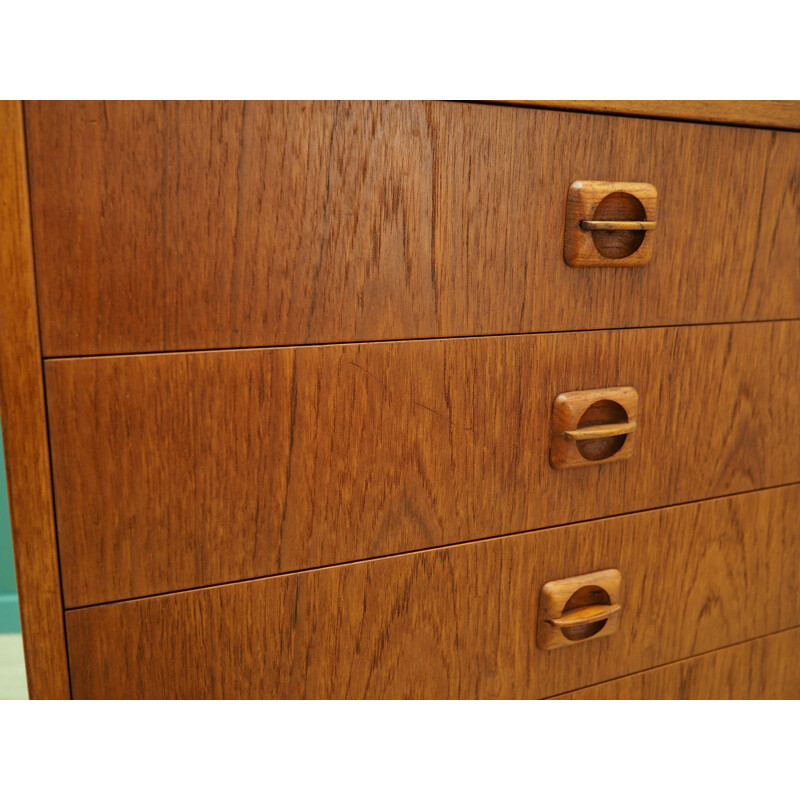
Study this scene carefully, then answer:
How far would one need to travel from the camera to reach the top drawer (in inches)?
17.5

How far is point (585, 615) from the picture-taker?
650 mm

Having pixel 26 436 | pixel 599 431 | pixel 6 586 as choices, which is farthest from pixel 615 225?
pixel 6 586

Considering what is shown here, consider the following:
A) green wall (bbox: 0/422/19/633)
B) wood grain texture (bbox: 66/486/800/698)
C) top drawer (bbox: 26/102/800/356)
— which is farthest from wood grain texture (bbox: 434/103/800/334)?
green wall (bbox: 0/422/19/633)

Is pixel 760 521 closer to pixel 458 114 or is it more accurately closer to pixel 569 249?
pixel 569 249

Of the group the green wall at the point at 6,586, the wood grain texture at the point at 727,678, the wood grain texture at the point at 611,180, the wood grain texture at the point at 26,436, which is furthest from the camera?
the green wall at the point at 6,586

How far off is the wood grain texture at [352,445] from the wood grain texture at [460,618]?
0.02 metres

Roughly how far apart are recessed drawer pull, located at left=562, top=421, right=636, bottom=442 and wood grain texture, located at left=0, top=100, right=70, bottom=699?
404 mm

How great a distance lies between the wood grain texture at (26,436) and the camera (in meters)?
0.42

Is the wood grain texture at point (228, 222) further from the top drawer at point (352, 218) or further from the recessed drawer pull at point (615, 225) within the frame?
the recessed drawer pull at point (615, 225)

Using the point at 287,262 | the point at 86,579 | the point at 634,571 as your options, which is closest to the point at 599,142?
the point at 287,262

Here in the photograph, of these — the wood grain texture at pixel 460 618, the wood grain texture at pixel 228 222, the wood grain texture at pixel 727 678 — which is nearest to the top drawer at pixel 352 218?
the wood grain texture at pixel 228 222

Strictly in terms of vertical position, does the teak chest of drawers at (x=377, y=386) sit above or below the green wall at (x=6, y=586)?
above

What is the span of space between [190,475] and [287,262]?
0.16m

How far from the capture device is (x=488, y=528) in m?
0.61
